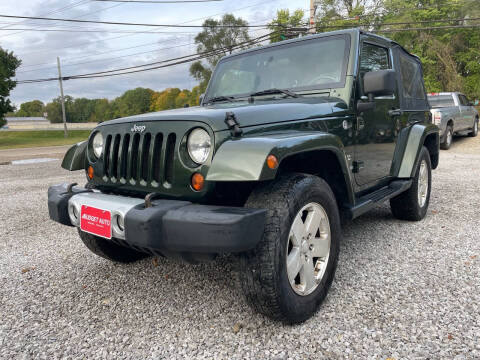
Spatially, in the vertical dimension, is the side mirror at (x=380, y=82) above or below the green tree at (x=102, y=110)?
below

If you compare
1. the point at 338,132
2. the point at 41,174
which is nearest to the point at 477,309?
the point at 338,132

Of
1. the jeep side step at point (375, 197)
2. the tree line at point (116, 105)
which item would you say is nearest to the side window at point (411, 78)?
the jeep side step at point (375, 197)

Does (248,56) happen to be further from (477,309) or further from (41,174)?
(41,174)

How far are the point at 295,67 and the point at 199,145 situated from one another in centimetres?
151

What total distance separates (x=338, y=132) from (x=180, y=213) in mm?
1526

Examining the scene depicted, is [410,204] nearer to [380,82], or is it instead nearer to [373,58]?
[373,58]

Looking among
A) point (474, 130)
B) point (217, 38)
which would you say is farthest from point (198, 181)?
point (217, 38)

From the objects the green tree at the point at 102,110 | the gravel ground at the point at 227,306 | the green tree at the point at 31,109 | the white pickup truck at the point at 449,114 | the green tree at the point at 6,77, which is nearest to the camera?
the gravel ground at the point at 227,306

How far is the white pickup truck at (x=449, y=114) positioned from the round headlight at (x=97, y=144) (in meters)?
11.5

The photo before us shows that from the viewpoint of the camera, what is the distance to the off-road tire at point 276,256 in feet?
6.33

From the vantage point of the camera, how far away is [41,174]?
9781 millimetres

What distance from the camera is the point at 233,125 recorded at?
207 centimetres

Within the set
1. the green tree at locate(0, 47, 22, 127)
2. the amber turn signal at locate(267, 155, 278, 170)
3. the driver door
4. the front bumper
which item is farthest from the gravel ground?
the green tree at locate(0, 47, 22, 127)

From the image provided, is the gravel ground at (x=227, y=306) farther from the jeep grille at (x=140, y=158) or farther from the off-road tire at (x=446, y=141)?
the off-road tire at (x=446, y=141)
